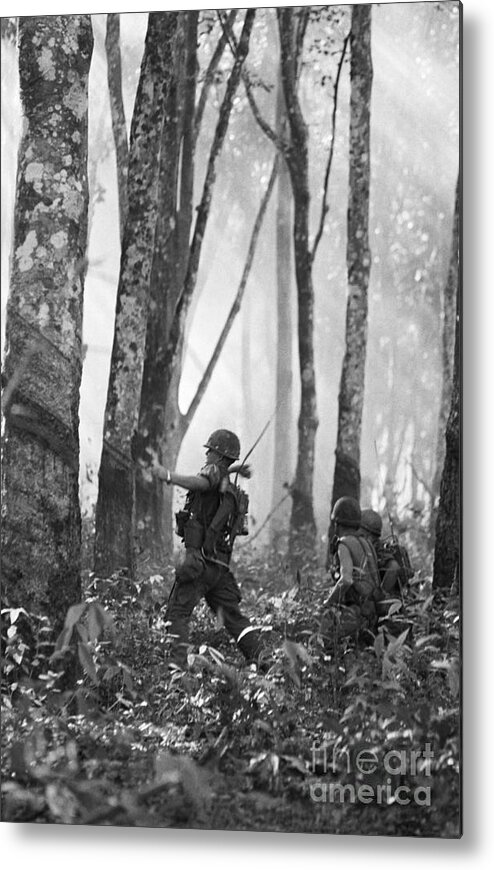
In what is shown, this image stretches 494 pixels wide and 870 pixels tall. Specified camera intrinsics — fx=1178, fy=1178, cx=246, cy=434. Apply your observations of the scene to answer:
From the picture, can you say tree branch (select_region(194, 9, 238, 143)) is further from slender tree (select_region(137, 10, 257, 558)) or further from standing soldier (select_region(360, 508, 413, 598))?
standing soldier (select_region(360, 508, 413, 598))

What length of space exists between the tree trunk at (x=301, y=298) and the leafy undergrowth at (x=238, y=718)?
24cm

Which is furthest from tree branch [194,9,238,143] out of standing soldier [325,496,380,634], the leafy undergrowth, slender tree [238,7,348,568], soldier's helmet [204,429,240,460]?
the leafy undergrowth

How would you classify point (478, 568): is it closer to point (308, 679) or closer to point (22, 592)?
point (308, 679)

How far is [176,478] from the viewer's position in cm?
554

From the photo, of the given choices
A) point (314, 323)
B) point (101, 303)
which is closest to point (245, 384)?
point (314, 323)

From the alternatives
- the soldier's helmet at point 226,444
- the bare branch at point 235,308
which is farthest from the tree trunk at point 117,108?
the soldier's helmet at point 226,444

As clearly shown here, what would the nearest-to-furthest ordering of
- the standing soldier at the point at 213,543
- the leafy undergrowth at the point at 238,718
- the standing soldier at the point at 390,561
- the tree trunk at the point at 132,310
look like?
the leafy undergrowth at the point at 238,718 → the standing soldier at the point at 390,561 → the standing soldier at the point at 213,543 → the tree trunk at the point at 132,310

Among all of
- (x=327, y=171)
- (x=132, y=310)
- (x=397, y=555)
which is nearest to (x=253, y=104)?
(x=327, y=171)

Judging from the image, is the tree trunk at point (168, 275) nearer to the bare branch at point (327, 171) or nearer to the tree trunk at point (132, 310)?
the tree trunk at point (132, 310)

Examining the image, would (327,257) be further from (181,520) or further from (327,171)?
(181,520)

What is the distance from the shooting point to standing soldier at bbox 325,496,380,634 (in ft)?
17.7

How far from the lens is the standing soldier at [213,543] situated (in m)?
5.47

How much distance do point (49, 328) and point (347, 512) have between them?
1671mm

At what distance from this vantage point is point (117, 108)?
18.5 feet
